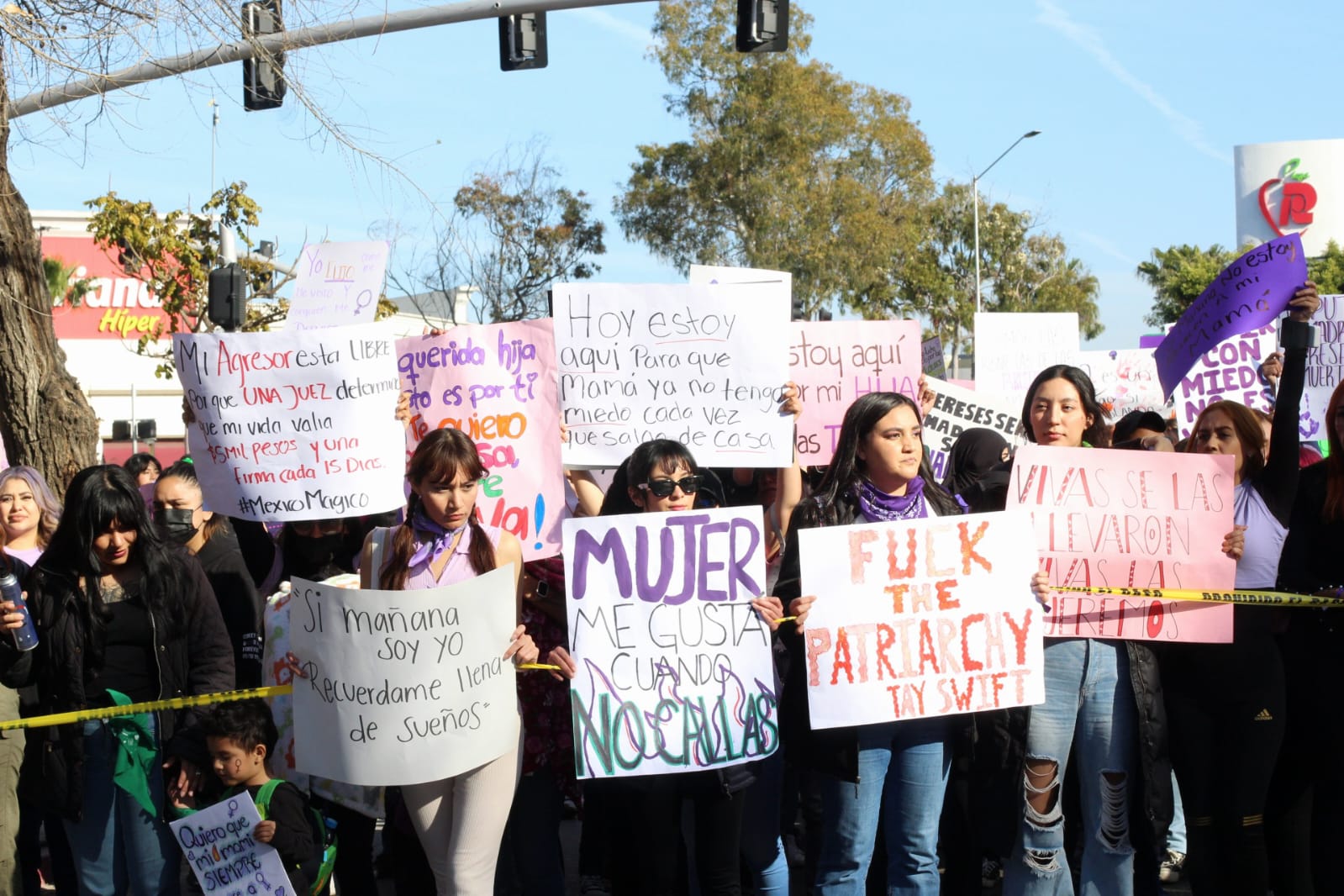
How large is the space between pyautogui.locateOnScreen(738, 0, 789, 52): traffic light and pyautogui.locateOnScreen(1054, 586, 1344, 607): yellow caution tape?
773 centimetres

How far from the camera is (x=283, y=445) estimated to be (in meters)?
5.79

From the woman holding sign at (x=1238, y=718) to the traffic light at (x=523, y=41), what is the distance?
24.8 ft

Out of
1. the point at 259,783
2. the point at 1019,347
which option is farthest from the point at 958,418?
the point at 259,783

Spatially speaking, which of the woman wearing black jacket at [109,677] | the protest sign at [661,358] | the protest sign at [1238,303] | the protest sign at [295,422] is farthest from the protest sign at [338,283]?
the protest sign at [1238,303]

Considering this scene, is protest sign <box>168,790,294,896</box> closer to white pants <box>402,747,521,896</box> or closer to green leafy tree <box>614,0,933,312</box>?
white pants <box>402,747,521,896</box>

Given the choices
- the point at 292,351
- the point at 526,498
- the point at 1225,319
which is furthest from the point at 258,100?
the point at 1225,319

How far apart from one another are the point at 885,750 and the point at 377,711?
1595mm

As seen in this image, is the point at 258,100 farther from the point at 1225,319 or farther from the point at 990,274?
the point at 990,274

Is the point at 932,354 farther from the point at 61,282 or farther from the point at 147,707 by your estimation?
the point at 61,282

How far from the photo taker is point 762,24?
457 inches

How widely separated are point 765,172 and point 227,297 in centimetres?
2806

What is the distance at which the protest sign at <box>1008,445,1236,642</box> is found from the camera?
4.83m

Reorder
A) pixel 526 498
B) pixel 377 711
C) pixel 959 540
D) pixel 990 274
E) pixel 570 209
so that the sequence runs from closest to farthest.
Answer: pixel 377 711 < pixel 959 540 < pixel 526 498 < pixel 570 209 < pixel 990 274

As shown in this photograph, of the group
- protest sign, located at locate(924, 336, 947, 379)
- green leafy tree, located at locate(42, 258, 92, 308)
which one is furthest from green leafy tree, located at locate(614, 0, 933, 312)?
protest sign, located at locate(924, 336, 947, 379)
